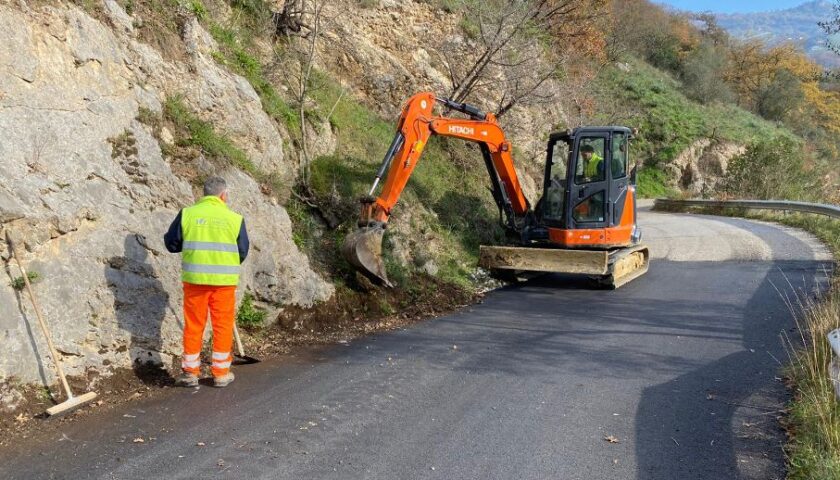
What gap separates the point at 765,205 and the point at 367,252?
16974 mm

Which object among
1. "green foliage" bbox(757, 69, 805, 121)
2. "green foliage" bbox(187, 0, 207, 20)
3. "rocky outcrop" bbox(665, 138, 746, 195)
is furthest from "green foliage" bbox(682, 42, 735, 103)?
"green foliage" bbox(187, 0, 207, 20)

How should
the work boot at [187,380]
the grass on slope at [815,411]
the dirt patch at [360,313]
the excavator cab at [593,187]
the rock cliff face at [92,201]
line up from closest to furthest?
the grass on slope at [815,411]
the rock cliff face at [92,201]
the work boot at [187,380]
the dirt patch at [360,313]
the excavator cab at [593,187]

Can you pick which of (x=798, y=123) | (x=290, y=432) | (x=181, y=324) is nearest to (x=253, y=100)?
(x=181, y=324)

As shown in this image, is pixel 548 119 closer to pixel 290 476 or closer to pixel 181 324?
pixel 181 324

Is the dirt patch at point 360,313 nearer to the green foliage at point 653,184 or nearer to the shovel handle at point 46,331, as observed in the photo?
the shovel handle at point 46,331

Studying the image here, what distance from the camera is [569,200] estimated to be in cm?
1146

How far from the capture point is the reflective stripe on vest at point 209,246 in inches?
234

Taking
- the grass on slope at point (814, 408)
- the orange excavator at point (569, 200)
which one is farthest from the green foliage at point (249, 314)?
the grass on slope at point (814, 408)

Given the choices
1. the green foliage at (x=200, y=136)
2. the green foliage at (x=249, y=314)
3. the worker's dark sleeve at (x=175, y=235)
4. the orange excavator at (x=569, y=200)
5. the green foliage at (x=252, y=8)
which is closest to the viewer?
the worker's dark sleeve at (x=175, y=235)

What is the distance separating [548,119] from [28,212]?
18.0 meters

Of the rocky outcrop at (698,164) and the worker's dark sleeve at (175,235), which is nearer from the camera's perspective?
the worker's dark sleeve at (175,235)

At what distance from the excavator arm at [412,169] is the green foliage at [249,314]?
1727 millimetres

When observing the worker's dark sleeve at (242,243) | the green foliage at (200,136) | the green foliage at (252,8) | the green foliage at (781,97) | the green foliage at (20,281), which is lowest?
the green foliage at (20,281)

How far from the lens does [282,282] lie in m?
8.11
